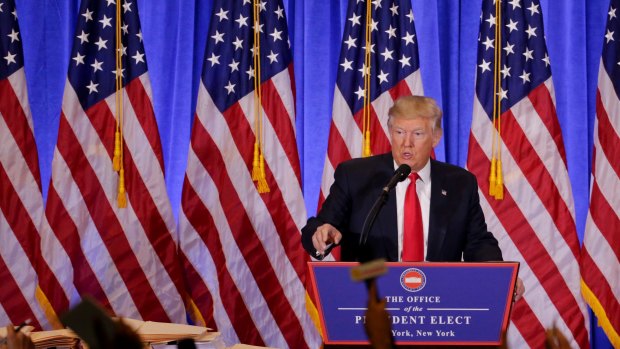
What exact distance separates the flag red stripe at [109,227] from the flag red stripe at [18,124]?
0.19m

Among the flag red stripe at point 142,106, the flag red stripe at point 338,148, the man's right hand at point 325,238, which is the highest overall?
the flag red stripe at point 142,106

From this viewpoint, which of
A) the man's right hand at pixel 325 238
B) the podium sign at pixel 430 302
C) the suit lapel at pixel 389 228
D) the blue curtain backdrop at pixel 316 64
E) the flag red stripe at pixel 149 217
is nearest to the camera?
the podium sign at pixel 430 302

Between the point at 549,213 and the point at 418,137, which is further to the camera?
the point at 549,213

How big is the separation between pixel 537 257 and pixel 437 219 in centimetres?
207

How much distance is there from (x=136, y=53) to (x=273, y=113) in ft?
2.96

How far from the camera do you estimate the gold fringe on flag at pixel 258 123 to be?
16.7 feet

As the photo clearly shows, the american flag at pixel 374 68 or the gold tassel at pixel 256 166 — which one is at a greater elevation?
the american flag at pixel 374 68

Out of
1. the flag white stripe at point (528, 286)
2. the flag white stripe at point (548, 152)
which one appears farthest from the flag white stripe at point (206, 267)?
the flag white stripe at point (548, 152)

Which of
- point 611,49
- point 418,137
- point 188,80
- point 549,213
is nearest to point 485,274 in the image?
point 418,137

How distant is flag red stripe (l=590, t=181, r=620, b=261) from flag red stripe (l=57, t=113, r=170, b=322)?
2661 mm

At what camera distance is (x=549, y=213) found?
5.02m

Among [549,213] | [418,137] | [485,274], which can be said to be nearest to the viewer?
[485,274]

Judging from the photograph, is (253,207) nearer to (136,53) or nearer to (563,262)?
(136,53)

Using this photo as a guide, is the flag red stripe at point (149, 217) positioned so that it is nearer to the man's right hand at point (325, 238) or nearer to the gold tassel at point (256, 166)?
the gold tassel at point (256, 166)
